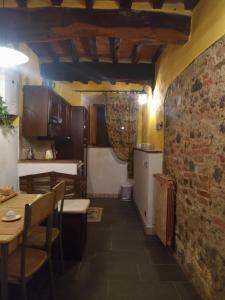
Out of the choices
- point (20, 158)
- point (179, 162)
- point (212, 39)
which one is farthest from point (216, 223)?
point (20, 158)

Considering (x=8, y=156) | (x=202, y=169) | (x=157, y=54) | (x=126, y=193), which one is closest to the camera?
(x=202, y=169)

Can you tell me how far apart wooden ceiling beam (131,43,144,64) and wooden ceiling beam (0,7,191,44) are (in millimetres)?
949

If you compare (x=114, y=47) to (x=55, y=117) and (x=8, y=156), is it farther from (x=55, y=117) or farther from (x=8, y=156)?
(x=8, y=156)

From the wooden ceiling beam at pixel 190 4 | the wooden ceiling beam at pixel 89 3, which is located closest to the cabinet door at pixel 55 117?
the wooden ceiling beam at pixel 89 3

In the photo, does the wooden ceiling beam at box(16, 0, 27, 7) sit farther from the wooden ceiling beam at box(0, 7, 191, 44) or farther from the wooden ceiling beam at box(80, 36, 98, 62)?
the wooden ceiling beam at box(80, 36, 98, 62)

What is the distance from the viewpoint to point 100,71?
4242 millimetres

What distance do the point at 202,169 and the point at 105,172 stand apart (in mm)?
3774

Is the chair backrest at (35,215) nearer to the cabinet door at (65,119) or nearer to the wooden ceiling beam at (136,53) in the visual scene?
the wooden ceiling beam at (136,53)

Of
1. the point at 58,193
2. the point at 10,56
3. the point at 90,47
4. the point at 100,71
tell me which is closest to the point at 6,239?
the point at 58,193

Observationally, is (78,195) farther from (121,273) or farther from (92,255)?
(121,273)

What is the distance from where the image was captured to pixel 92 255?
2.83m

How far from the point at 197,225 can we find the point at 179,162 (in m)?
0.74

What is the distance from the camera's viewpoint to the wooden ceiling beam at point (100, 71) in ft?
13.8

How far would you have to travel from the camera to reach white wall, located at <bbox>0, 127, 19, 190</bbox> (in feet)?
9.39
